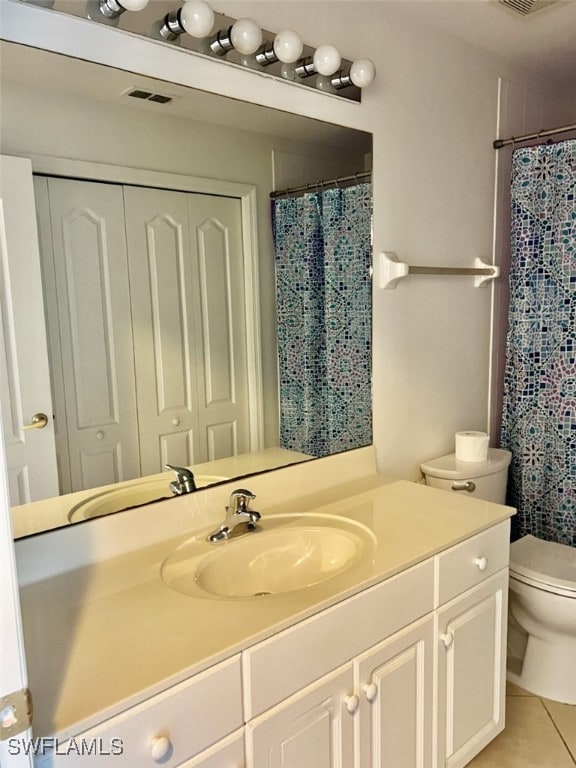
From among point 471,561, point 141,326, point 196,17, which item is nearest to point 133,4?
point 196,17

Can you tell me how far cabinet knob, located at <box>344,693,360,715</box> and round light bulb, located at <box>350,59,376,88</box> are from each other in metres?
1.61

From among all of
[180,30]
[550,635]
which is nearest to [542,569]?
[550,635]

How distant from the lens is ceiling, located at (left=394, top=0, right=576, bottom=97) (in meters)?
1.97

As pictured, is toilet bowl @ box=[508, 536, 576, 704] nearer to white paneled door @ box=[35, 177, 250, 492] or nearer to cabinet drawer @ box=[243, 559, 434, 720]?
cabinet drawer @ box=[243, 559, 434, 720]

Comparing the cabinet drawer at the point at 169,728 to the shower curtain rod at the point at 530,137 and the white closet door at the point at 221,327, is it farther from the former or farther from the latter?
the shower curtain rod at the point at 530,137

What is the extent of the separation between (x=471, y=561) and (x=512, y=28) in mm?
1845

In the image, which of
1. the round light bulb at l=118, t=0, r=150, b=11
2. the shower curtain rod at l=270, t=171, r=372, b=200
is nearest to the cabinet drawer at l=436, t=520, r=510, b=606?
the shower curtain rod at l=270, t=171, r=372, b=200

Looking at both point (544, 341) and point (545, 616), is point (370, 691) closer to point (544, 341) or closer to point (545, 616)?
point (545, 616)

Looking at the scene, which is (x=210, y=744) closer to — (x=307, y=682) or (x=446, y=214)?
(x=307, y=682)

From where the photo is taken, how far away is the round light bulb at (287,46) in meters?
1.54

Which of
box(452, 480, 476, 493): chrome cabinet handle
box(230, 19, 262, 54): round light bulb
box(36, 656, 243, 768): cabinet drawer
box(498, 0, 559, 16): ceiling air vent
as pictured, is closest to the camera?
box(36, 656, 243, 768): cabinet drawer

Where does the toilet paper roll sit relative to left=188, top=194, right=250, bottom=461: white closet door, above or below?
below

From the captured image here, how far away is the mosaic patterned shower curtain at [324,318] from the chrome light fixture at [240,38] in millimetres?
411

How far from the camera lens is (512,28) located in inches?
84.4
